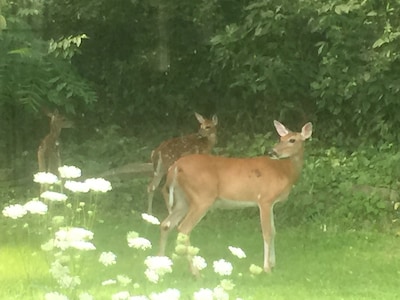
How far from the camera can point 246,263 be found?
15.5 ft

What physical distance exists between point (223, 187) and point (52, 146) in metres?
1.90

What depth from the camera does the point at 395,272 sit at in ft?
15.2

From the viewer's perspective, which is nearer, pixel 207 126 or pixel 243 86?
pixel 207 126

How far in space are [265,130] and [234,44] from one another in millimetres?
730

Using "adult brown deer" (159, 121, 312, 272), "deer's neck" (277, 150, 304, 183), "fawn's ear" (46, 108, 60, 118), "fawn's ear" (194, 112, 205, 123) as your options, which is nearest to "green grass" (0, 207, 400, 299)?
"adult brown deer" (159, 121, 312, 272)

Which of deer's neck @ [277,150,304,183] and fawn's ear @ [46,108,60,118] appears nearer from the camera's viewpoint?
deer's neck @ [277,150,304,183]

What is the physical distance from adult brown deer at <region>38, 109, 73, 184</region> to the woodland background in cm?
7

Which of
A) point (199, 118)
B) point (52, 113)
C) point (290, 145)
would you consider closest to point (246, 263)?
point (290, 145)

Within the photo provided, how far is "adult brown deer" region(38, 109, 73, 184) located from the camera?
6098mm

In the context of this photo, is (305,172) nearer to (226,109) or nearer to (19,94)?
(226,109)

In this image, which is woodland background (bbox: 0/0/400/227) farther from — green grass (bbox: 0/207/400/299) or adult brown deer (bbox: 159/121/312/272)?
adult brown deer (bbox: 159/121/312/272)

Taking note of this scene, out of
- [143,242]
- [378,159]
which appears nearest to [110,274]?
[143,242]

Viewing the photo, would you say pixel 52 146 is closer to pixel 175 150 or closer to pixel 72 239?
pixel 175 150

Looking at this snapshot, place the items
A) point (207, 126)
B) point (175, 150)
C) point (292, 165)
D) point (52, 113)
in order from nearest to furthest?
point (292, 165) → point (52, 113) → point (175, 150) → point (207, 126)
